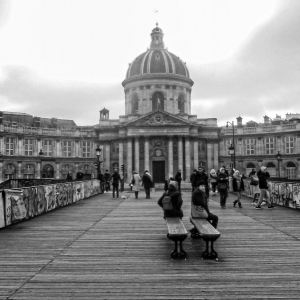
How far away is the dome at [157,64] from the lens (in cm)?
6731

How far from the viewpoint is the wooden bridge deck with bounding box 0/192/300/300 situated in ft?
21.4

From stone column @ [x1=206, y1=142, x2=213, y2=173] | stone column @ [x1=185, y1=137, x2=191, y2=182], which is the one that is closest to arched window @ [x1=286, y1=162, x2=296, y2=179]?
stone column @ [x1=206, y1=142, x2=213, y2=173]

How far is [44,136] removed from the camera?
6888cm

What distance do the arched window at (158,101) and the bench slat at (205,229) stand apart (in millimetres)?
56605

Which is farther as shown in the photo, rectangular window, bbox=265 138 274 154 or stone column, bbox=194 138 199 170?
rectangular window, bbox=265 138 274 154

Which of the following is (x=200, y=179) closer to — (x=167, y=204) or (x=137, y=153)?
(x=167, y=204)

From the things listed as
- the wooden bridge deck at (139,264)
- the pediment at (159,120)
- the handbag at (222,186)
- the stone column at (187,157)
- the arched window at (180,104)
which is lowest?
the wooden bridge deck at (139,264)

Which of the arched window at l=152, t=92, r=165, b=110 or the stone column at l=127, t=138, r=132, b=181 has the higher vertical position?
the arched window at l=152, t=92, r=165, b=110

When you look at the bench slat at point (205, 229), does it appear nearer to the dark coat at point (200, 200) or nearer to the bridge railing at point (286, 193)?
the dark coat at point (200, 200)

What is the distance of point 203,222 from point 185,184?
152 feet

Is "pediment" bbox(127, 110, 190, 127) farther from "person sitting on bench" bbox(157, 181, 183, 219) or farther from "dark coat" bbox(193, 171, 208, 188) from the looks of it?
"person sitting on bench" bbox(157, 181, 183, 219)

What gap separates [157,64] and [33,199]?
53694 millimetres

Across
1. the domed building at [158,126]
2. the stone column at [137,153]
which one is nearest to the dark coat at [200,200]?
the domed building at [158,126]

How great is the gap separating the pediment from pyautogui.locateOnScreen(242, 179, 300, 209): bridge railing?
121 feet
